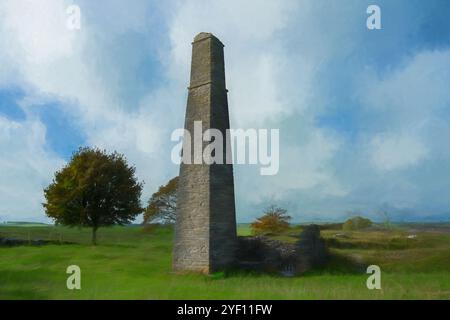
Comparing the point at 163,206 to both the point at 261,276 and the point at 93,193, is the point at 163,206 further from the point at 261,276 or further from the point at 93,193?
the point at 261,276

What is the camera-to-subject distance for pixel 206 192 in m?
18.9

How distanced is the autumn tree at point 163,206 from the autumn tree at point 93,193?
15.2 ft

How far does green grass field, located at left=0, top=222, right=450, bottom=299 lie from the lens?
1302 cm

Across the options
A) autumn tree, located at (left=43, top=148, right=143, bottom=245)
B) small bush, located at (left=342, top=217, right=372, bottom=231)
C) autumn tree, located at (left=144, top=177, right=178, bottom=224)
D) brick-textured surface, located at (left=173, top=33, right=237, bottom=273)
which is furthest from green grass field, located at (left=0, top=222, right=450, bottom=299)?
autumn tree, located at (left=144, top=177, right=178, bottom=224)

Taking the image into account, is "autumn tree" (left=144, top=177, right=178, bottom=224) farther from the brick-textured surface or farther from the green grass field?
the brick-textured surface

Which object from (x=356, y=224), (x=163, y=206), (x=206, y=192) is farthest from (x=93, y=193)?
(x=356, y=224)

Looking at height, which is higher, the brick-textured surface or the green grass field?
the brick-textured surface

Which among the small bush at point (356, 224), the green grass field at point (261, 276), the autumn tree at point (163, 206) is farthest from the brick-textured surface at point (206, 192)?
the autumn tree at point (163, 206)

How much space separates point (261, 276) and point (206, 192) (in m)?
4.84

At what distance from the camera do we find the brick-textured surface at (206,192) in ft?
61.1

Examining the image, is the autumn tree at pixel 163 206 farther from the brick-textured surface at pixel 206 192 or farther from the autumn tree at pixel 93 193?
the brick-textured surface at pixel 206 192

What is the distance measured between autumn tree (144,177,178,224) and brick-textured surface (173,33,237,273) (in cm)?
2441

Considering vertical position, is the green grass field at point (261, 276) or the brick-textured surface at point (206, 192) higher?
the brick-textured surface at point (206, 192)
